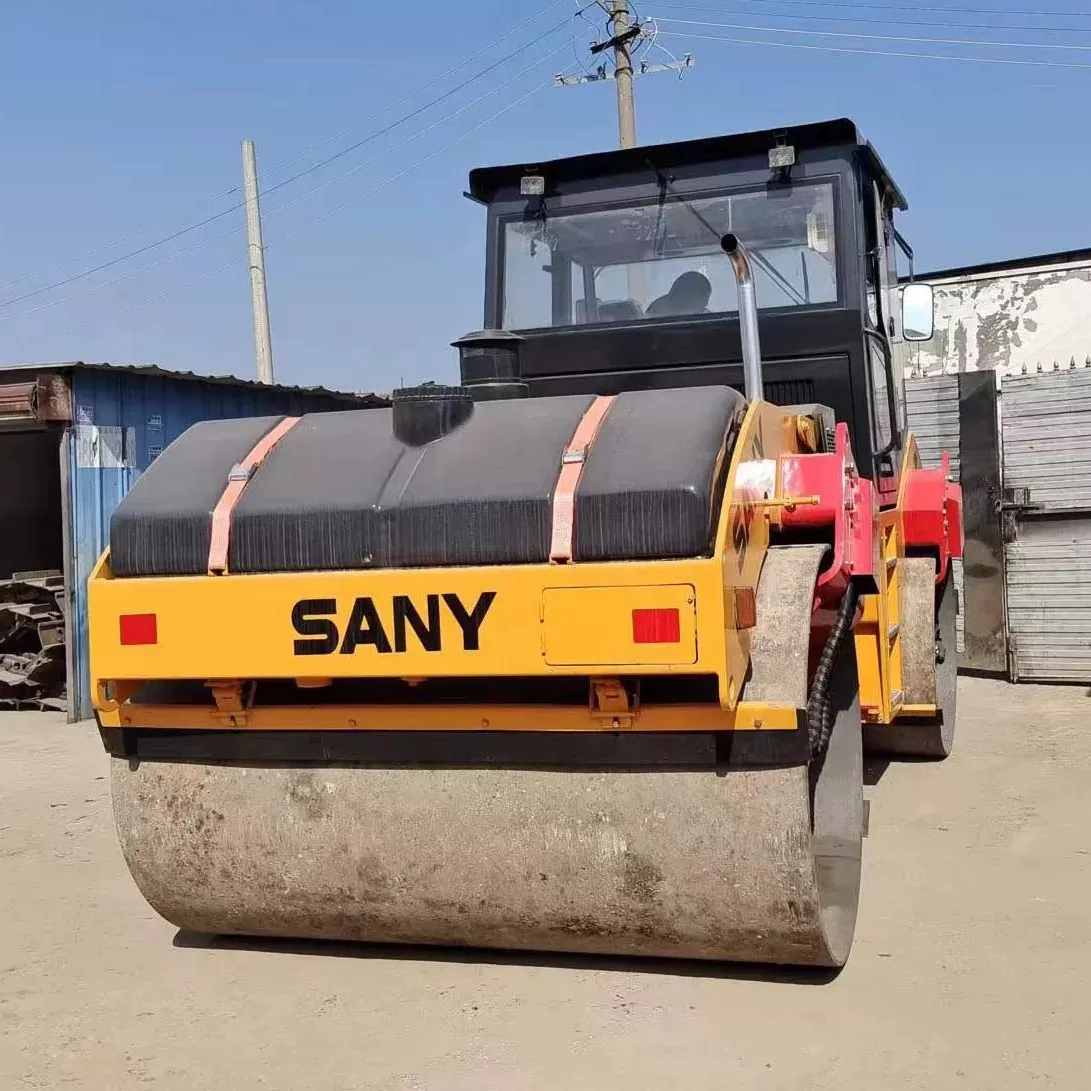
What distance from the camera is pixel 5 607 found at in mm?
9570

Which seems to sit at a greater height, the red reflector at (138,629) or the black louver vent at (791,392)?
the black louver vent at (791,392)

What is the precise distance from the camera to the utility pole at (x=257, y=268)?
1520 centimetres

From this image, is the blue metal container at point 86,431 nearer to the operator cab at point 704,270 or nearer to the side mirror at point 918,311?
the operator cab at point 704,270

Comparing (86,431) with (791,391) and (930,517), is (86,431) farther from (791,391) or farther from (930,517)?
(930,517)

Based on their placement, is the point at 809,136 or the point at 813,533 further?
the point at 809,136

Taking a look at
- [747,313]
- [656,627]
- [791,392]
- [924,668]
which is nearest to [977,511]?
[924,668]

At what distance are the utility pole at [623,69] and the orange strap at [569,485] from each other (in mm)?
12646

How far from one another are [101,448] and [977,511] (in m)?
6.09

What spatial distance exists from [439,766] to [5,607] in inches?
282

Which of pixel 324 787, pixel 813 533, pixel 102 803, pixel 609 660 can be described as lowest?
pixel 102 803

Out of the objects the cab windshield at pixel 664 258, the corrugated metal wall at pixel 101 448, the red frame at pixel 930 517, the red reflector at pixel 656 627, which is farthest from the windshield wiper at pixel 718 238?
the corrugated metal wall at pixel 101 448

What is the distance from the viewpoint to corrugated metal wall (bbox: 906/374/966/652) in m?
9.18

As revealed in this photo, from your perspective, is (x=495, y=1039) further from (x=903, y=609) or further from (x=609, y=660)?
(x=903, y=609)

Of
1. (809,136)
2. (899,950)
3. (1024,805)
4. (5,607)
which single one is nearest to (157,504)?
(899,950)
